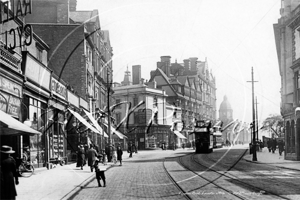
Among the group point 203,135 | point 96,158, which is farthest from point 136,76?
point 96,158

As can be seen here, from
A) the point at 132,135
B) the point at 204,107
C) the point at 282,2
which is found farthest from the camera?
the point at 204,107

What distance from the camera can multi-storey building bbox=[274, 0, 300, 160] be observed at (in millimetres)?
36156

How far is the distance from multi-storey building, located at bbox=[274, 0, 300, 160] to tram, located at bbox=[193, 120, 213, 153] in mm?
14264

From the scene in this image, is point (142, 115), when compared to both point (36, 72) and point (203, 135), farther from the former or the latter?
point (36, 72)

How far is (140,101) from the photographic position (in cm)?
8275

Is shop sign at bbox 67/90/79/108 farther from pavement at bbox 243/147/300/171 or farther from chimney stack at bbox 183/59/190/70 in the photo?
chimney stack at bbox 183/59/190/70

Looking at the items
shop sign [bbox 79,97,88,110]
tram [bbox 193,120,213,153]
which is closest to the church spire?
tram [bbox 193,120,213,153]

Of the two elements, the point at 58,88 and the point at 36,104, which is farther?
the point at 58,88

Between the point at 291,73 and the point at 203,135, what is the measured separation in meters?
17.3

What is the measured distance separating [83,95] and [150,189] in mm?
29660

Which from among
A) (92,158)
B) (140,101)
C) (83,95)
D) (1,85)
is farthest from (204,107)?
(1,85)

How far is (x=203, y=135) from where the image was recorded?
54.0 meters

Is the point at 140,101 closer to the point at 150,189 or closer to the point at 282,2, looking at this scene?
the point at 282,2

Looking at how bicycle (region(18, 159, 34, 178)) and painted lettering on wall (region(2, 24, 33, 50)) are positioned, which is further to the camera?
bicycle (region(18, 159, 34, 178))
